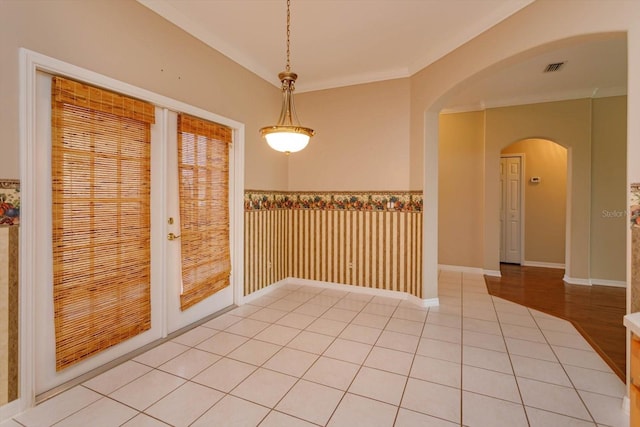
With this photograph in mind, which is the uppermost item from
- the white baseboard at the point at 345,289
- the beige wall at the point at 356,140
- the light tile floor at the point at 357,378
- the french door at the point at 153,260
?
the beige wall at the point at 356,140

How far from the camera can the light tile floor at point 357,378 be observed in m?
1.85

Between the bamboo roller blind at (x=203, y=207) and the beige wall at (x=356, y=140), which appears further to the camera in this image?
the beige wall at (x=356, y=140)

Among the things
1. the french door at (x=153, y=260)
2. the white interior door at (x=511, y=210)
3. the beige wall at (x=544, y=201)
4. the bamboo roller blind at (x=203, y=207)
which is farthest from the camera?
the white interior door at (x=511, y=210)

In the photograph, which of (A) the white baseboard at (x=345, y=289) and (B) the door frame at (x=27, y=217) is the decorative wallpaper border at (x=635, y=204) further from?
(B) the door frame at (x=27, y=217)

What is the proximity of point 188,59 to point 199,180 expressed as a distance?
119cm

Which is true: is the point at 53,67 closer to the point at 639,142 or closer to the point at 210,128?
the point at 210,128

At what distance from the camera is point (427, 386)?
2150mm

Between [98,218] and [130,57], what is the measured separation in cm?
133

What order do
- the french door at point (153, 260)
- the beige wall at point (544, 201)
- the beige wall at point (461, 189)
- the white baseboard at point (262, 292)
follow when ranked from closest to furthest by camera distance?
the french door at point (153, 260)
the white baseboard at point (262, 292)
the beige wall at point (461, 189)
the beige wall at point (544, 201)

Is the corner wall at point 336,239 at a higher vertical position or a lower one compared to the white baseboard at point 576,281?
higher

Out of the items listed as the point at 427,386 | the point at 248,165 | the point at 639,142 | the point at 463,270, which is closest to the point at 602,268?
the point at 463,270

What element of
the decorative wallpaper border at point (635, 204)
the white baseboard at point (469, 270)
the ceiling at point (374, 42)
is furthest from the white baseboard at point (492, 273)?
the decorative wallpaper border at point (635, 204)

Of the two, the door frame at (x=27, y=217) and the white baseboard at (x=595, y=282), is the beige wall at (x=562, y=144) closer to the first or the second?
the white baseboard at (x=595, y=282)

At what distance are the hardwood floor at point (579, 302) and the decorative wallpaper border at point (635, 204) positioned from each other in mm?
1264
